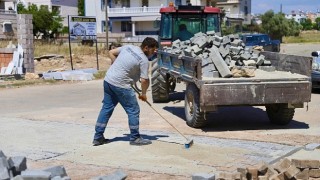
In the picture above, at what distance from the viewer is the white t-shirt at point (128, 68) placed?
27.7 feet

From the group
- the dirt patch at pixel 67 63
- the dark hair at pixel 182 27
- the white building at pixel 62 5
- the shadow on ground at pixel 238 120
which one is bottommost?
the shadow on ground at pixel 238 120

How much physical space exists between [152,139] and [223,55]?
2.94 meters

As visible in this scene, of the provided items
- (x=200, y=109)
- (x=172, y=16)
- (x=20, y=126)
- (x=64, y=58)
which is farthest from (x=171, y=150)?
(x=64, y=58)

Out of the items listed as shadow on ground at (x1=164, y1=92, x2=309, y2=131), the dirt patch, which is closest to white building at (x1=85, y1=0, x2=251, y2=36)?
the dirt patch

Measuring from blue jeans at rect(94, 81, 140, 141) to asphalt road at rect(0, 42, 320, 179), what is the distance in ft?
0.98

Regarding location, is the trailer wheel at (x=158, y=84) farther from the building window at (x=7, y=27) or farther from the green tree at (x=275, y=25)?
the green tree at (x=275, y=25)

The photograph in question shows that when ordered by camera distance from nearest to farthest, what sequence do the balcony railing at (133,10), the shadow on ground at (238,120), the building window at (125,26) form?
the shadow on ground at (238,120)
the balcony railing at (133,10)
the building window at (125,26)

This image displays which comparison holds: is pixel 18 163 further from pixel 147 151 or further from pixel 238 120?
pixel 238 120

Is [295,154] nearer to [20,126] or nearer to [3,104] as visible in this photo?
[20,126]

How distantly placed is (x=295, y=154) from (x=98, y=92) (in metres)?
10.8

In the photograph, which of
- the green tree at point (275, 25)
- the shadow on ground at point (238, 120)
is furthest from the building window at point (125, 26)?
the shadow on ground at point (238, 120)

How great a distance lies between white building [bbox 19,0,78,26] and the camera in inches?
2773

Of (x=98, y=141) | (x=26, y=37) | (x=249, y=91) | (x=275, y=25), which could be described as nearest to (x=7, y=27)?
(x=275, y=25)

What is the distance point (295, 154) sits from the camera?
7930 millimetres
